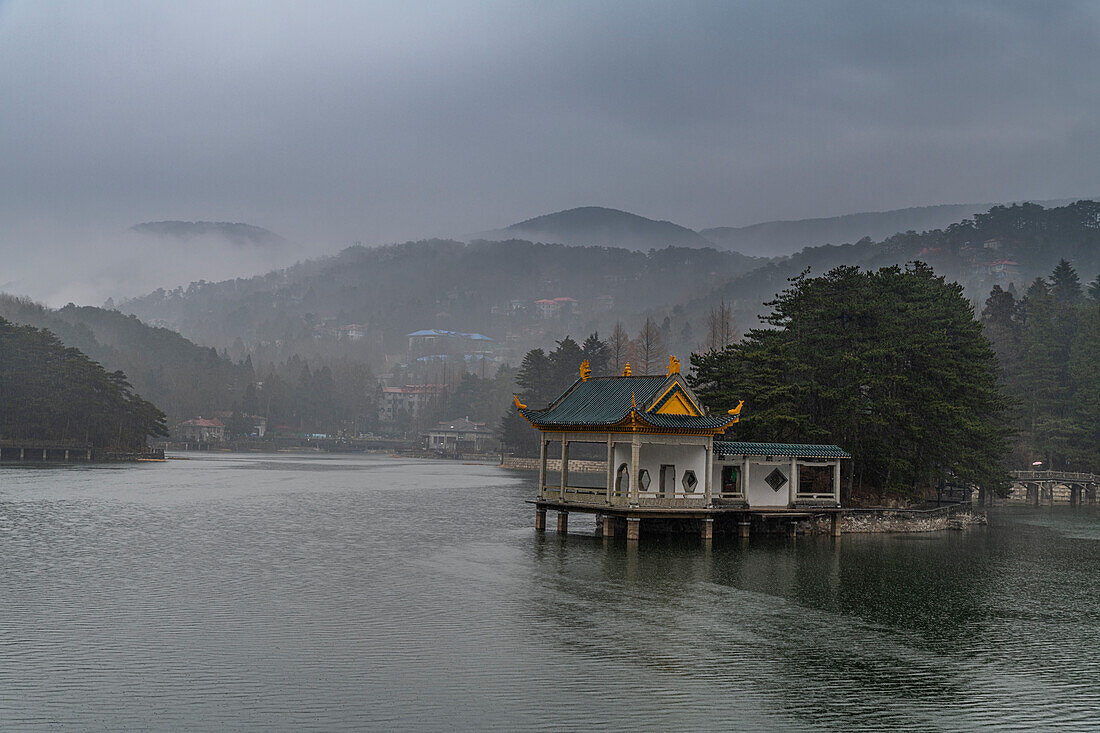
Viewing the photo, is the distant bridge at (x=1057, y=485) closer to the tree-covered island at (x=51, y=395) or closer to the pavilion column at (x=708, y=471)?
the pavilion column at (x=708, y=471)

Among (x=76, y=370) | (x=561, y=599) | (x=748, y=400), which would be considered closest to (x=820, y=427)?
(x=748, y=400)

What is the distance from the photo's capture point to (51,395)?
337 ft

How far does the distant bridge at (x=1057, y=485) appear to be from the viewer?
241 feet

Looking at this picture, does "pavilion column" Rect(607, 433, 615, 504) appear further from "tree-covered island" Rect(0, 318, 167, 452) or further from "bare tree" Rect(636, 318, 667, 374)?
"bare tree" Rect(636, 318, 667, 374)

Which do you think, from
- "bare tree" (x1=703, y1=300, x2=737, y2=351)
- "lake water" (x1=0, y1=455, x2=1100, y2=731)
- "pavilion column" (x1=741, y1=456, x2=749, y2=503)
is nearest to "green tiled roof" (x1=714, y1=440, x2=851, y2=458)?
"pavilion column" (x1=741, y1=456, x2=749, y2=503)

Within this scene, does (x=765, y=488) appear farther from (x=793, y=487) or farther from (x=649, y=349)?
(x=649, y=349)

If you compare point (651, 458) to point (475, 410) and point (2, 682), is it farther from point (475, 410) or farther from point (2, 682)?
point (475, 410)

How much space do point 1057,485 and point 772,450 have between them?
47.7 metres

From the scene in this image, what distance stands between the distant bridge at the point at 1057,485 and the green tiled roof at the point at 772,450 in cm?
3932

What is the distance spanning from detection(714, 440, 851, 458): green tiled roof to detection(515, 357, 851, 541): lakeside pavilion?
4cm

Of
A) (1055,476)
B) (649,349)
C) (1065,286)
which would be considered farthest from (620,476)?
(1065,286)

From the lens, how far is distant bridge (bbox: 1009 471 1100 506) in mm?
73438

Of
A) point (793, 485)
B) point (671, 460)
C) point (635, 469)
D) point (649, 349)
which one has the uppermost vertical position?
point (649, 349)

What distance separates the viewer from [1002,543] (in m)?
43.8
